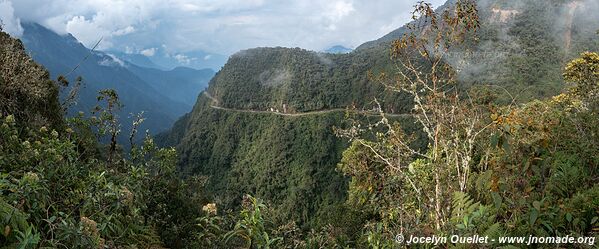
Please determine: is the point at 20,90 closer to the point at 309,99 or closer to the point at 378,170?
the point at 378,170

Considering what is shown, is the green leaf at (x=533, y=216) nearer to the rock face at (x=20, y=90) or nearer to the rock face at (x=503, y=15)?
the rock face at (x=20, y=90)

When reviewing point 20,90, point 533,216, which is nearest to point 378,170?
point 533,216

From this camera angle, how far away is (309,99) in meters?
109

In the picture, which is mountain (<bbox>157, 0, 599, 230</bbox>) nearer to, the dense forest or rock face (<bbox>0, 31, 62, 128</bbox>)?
the dense forest

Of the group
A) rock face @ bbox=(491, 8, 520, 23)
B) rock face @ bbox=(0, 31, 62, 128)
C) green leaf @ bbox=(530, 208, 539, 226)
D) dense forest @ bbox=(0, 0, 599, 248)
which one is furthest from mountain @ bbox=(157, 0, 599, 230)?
green leaf @ bbox=(530, 208, 539, 226)

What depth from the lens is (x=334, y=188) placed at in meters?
74.5

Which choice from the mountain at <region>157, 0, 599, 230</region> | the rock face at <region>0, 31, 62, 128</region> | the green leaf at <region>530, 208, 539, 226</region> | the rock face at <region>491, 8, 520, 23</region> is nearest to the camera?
the green leaf at <region>530, 208, 539, 226</region>

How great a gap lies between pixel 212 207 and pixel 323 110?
326ft

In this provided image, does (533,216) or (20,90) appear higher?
(20,90)

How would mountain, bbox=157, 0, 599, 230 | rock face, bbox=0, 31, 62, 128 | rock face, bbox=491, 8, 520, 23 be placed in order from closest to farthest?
1. rock face, bbox=0, 31, 62, 128
2. mountain, bbox=157, 0, 599, 230
3. rock face, bbox=491, 8, 520, 23

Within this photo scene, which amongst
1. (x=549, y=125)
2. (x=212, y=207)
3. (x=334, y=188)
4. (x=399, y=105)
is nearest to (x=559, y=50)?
(x=399, y=105)

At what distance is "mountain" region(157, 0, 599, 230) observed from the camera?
240 feet

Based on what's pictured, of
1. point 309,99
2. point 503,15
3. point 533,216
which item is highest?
point 503,15

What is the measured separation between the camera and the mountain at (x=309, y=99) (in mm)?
73000
